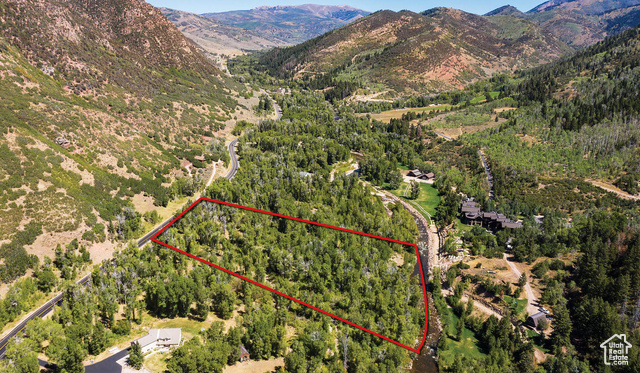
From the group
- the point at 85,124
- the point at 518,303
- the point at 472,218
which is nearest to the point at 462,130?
the point at 472,218

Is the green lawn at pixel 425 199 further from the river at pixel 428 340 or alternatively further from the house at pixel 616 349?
the house at pixel 616 349

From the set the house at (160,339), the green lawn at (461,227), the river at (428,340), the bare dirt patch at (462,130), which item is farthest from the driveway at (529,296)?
the bare dirt patch at (462,130)

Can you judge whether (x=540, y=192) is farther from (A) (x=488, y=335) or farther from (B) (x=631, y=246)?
(A) (x=488, y=335)

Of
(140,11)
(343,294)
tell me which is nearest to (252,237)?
(343,294)

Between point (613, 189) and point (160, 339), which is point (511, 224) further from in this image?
point (160, 339)

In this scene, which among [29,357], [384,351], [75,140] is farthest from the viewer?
[75,140]
